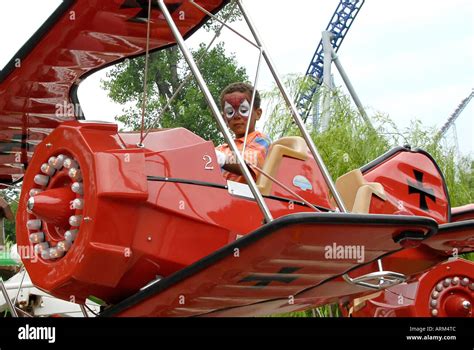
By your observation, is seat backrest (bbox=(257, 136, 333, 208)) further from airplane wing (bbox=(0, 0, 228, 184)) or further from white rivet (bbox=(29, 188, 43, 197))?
white rivet (bbox=(29, 188, 43, 197))

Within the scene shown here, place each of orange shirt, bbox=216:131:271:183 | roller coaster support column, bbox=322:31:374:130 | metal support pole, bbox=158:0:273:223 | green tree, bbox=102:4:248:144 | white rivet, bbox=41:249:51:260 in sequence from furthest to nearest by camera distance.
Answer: roller coaster support column, bbox=322:31:374:130 → green tree, bbox=102:4:248:144 → orange shirt, bbox=216:131:271:183 → white rivet, bbox=41:249:51:260 → metal support pole, bbox=158:0:273:223

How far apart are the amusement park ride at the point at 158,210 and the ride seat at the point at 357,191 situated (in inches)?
16.8

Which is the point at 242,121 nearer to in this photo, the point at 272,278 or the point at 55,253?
the point at 272,278

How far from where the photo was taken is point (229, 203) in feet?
12.8

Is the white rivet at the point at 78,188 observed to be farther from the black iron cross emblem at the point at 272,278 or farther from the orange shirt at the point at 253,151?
the orange shirt at the point at 253,151

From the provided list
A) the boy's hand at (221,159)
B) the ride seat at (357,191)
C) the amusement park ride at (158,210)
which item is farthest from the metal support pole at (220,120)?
the ride seat at (357,191)

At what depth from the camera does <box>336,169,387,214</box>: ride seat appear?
4.81 metres

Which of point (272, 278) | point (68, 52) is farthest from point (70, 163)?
point (272, 278)

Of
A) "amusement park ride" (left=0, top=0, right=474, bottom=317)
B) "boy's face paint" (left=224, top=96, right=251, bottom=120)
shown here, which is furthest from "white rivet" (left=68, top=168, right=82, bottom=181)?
"boy's face paint" (left=224, top=96, right=251, bottom=120)

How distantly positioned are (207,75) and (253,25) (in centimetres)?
1158

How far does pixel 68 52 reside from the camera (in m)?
3.83

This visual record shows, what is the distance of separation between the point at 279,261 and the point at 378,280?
79 centimetres

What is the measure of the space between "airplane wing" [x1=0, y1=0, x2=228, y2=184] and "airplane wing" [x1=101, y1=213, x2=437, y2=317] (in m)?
1.31
